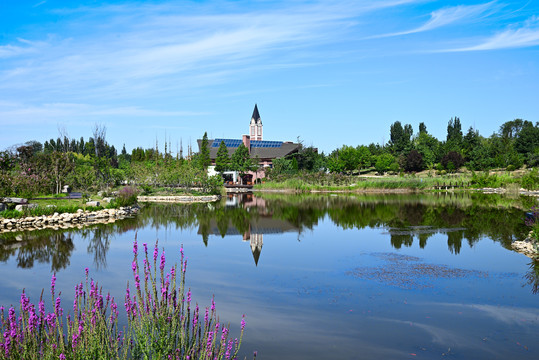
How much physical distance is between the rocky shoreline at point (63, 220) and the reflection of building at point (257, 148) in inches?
1365

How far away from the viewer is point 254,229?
19.0 metres

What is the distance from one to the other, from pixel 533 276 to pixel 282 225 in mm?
11260

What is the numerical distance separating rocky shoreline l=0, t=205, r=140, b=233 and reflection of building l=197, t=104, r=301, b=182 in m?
34.7

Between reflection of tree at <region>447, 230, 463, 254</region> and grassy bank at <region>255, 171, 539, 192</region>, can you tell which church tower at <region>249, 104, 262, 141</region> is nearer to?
grassy bank at <region>255, 171, 539, 192</region>

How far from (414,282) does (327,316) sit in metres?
3.16

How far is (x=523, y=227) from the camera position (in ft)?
60.4

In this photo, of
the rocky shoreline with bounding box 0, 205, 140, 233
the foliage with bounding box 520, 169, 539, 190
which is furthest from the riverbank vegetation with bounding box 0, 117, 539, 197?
the rocky shoreline with bounding box 0, 205, 140, 233

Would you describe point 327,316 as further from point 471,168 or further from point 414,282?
point 471,168

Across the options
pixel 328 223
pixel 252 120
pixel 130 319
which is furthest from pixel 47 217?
pixel 252 120

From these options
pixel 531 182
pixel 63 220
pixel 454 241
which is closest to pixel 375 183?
pixel 531 182

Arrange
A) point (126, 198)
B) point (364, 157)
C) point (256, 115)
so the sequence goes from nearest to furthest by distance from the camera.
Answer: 1. point (126, 198)
2. point (364, 157)
3. point (256, 115)

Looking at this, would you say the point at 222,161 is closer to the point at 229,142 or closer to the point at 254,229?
the point at 229,142

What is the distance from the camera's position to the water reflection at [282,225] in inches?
552

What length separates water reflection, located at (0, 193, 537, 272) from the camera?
46.0 feet
